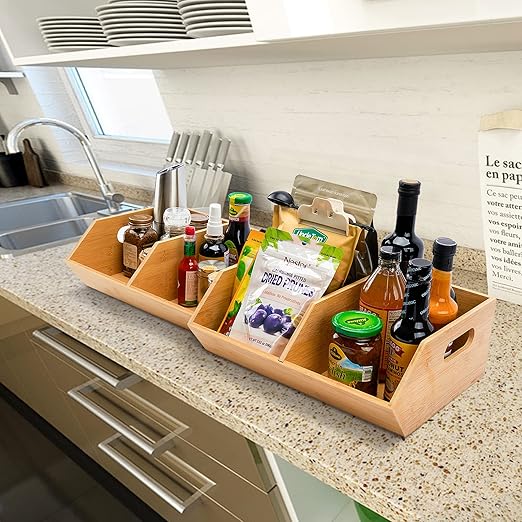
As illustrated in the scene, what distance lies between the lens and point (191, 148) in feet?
5.65

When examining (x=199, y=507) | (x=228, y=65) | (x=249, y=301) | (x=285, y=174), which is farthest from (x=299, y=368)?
(x=228, y=65)

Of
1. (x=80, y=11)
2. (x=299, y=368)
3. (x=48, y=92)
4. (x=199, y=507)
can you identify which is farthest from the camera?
(x=48, y=92)

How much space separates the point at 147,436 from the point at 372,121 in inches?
36.6

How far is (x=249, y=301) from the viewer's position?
91 centimetres

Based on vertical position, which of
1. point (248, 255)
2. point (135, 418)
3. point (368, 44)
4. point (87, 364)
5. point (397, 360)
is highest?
point (368, 44)

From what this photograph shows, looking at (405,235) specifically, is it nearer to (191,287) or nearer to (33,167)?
(191,287)

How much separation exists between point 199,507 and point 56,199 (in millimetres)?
1670

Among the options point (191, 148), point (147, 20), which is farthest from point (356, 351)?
point (191, 148)

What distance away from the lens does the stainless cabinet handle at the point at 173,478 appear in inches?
44.5

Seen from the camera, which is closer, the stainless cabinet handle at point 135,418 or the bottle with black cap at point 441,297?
the bottle with black cap at point 441,297

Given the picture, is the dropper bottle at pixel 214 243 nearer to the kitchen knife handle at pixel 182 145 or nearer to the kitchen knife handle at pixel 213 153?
the kitchen knife handle at pixel 213 153

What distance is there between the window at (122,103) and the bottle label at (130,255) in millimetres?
982

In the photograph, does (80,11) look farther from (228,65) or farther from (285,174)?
(285,174)

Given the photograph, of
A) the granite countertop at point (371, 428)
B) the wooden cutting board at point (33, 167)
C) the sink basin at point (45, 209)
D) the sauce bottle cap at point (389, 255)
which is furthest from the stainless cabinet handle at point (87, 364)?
the wooden cutting board at point (33, 167)
